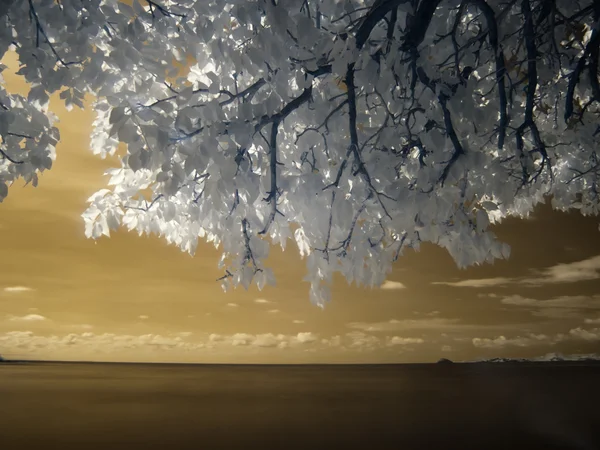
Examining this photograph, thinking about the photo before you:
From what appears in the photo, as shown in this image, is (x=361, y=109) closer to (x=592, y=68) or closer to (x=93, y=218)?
(x=592, y=68)

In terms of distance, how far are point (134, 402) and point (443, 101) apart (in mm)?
12443

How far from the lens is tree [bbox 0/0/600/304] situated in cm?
350

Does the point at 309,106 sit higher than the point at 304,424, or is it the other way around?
the point at 309,106

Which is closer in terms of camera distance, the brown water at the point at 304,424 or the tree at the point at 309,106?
the tree at the point at 309,106

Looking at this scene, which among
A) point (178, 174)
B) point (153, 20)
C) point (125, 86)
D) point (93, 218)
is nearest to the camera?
point (178, 174)

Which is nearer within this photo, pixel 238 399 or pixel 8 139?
pixel 8 139

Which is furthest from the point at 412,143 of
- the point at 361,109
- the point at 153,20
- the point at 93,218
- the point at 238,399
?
the point at 238,399

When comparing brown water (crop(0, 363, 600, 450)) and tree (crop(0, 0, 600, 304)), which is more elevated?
tree (crop(0, 0, 600, 304))

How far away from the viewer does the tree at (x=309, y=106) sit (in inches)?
138

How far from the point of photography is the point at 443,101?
148 inches

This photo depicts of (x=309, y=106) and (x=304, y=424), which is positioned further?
(x=304, y=424)

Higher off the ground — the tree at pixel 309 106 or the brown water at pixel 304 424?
the tree at pixel 309 106

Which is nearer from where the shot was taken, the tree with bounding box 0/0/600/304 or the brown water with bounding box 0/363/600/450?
the tree with bounding box 0/0/600/304

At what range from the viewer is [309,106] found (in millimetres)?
3980
